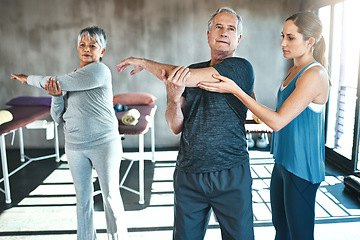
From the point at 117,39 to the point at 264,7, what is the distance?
84.0 inches

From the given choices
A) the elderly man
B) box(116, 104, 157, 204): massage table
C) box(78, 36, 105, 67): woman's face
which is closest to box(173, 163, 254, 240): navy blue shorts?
the elderly man

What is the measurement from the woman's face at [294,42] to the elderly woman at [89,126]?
1063 mm

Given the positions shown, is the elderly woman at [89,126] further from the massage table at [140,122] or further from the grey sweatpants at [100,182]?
the massage table at [140,122]

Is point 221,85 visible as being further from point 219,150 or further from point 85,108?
point 85,108

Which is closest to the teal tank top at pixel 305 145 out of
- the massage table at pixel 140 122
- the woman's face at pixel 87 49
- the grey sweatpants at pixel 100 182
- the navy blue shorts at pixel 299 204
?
the navy blue shorts at pixel 299 204

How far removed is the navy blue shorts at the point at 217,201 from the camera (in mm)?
1282

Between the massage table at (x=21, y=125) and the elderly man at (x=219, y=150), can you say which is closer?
the elderly man at (x=219, y=150)

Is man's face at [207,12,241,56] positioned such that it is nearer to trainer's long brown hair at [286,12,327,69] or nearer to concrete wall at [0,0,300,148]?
trainer's long brown hair at [286,12,327,69]

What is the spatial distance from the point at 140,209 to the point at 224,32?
1981 millimetres

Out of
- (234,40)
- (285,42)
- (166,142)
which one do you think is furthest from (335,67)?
(234,40)

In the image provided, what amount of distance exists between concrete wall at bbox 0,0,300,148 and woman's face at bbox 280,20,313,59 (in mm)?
3125

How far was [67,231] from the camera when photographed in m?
2.44

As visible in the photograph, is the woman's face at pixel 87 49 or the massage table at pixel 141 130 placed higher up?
the woman's face at pixel 87 49

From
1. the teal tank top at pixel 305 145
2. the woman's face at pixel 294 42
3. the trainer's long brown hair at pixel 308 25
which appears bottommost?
the teal tank top at pixel 305 145
